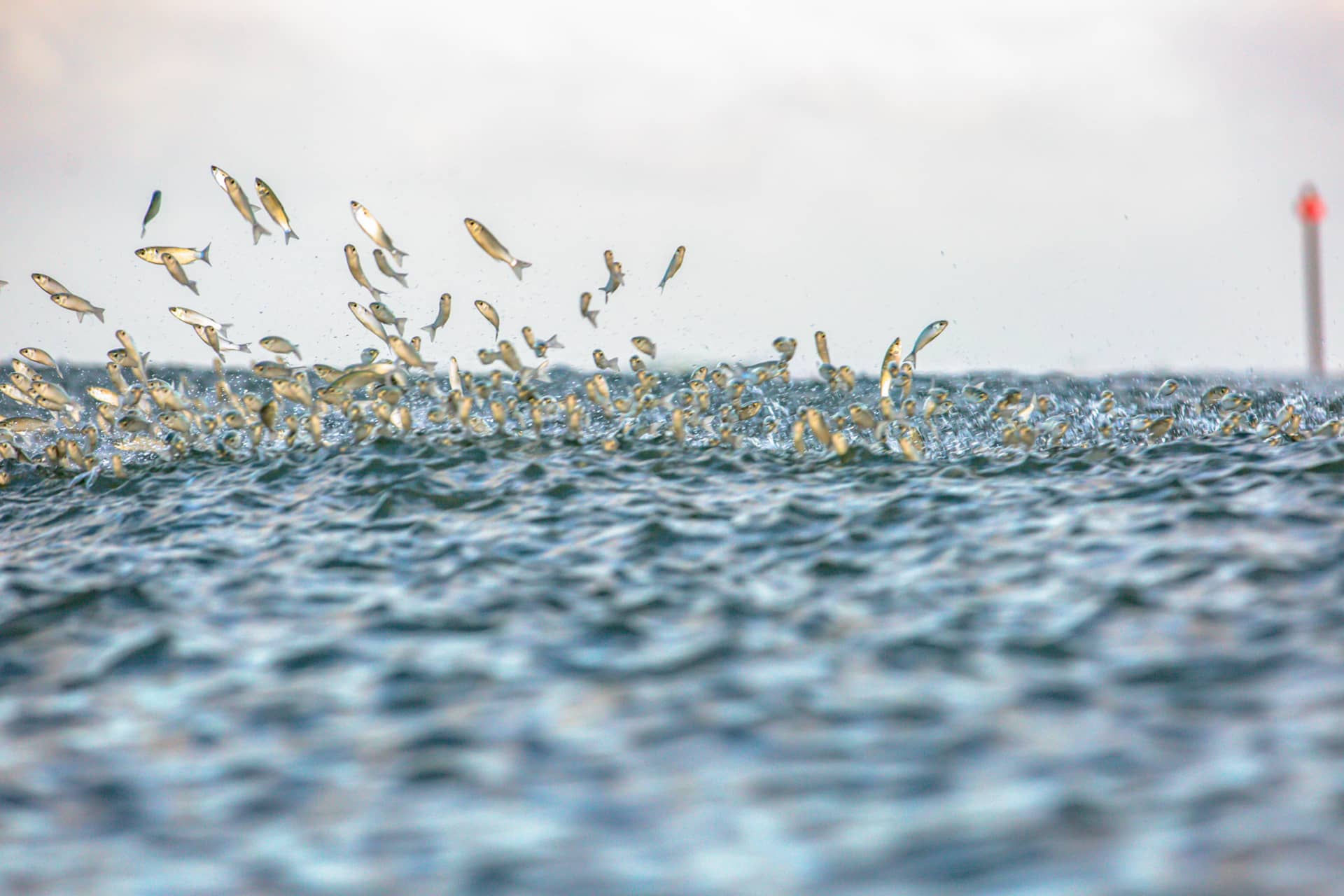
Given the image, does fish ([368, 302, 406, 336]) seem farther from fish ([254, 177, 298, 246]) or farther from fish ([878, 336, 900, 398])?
fish ([878, 336, 900, 398])

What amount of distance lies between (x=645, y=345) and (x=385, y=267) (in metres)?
2.41

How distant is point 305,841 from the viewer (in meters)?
3.51

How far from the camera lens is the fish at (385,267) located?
31.5 feet

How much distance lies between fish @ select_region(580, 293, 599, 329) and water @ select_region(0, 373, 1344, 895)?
201cm

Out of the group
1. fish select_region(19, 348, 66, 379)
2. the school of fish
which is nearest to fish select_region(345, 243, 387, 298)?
the school of fish

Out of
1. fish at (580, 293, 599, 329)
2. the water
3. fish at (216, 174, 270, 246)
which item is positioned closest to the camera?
the water

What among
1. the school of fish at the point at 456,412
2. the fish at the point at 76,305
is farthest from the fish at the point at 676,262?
the fish at the point at 76,305

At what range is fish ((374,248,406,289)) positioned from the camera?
31.5 ft

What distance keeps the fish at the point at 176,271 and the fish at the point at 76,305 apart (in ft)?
2.39

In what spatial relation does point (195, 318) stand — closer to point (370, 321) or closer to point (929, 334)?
point (370, 321)

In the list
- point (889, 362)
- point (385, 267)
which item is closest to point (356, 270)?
point (385, 267)

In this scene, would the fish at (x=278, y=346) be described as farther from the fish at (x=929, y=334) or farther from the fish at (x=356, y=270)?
the fish at (x=929, y=334)

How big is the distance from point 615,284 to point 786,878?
283 inches

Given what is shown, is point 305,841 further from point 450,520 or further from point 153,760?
point 450,520
